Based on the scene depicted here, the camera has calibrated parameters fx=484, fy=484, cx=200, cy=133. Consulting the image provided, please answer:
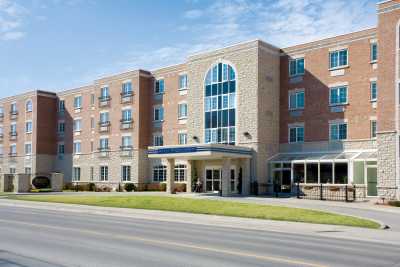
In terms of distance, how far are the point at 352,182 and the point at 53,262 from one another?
28392mm

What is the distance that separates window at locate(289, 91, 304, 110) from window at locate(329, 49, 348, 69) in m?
3.56

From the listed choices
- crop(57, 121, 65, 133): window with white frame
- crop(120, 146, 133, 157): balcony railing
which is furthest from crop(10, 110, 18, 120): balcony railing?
crop(120, 146, 133, 157): balcony railing

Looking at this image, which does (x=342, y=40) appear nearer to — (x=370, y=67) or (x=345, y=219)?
(x=370, y=67)

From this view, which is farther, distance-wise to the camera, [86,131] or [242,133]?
[86,131]

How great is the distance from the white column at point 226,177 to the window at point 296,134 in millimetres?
6436

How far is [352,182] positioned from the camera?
115 ft

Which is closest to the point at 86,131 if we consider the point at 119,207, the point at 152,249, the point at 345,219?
the point at 119,207

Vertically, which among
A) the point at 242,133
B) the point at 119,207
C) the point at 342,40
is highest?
the point at 342,40

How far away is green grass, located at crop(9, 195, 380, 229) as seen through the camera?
21.1 metres

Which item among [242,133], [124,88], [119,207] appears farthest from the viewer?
[124,88]

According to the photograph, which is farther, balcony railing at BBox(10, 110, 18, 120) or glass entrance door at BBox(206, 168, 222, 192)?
balcony railing at BBox(10, 110, 18, 120)

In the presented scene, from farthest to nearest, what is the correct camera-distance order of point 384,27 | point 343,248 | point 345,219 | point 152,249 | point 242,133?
point 242,133 < point 384,27 < point 345,219 < point 343,248 < point 152,249

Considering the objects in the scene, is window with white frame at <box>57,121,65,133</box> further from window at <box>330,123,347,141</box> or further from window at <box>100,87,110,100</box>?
window at <box>330,123,347,141</box>

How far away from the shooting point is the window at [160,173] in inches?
2013
